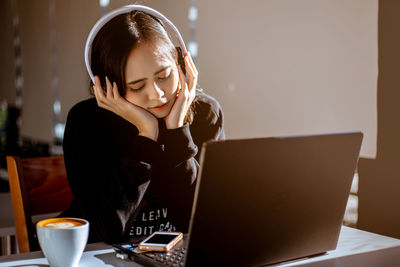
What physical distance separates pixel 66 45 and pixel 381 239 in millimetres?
3522

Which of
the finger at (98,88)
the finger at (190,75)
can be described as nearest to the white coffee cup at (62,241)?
the finger at (98,88)

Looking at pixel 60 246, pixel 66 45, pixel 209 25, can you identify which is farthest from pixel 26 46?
pixel 60 246

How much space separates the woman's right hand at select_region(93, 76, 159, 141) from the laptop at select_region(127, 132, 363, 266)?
0.52 m

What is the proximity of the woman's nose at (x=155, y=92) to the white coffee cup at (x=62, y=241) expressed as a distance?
0.55 m

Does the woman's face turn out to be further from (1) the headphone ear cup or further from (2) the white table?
(2) the white table

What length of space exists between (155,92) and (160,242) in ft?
1.69

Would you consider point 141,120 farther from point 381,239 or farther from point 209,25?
point 209,25

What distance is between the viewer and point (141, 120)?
4.26ft

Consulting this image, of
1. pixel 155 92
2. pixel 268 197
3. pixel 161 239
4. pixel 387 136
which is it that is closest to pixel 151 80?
pixel 155 92

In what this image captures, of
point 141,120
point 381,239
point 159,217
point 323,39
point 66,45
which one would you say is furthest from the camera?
point 66,45

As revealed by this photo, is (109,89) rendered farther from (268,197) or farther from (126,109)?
(268,197)

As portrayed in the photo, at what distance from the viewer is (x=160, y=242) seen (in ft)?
3.29

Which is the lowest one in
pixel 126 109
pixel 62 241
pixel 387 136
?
pixel 62 241

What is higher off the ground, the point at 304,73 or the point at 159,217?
the point at 304,73
